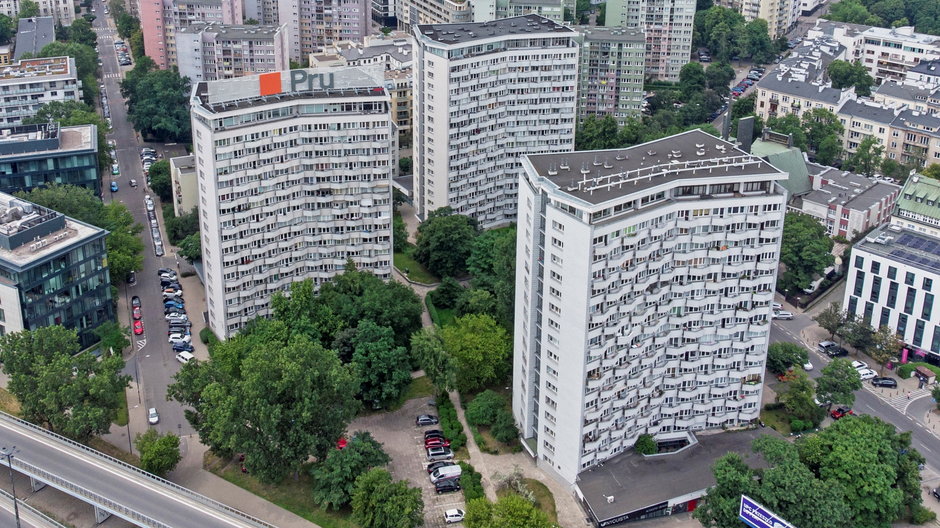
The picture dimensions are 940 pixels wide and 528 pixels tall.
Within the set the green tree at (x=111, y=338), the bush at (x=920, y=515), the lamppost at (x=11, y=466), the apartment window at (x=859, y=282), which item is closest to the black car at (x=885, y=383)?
the apartment window at (x=859, y=282)

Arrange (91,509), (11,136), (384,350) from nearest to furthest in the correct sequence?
(91,509)
(384,350)
(11,136)

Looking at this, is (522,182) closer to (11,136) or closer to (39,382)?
(39,382)

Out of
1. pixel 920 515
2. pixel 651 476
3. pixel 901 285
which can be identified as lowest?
pixel 920 515

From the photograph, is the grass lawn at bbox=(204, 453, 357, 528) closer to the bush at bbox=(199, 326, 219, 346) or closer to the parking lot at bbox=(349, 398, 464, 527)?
the parking lot at bbox=(349, 398, 464, 527)

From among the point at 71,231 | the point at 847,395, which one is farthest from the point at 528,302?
the point at 71,231

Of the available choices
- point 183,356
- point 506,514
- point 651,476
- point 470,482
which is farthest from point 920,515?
point 183,356

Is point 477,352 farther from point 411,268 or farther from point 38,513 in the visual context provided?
point 38,513
